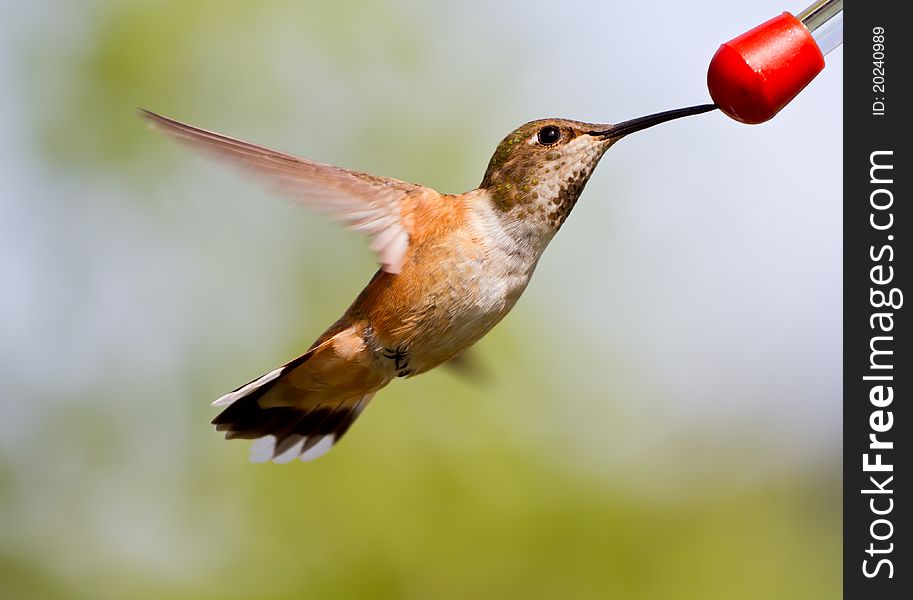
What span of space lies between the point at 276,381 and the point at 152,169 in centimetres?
275

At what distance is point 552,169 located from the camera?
2643 mm

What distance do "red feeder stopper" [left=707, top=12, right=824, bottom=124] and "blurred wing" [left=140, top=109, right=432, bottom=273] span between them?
2.75 feet

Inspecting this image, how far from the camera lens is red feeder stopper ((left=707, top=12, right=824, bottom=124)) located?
2213mm

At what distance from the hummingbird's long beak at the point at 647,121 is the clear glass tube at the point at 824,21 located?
0.28m

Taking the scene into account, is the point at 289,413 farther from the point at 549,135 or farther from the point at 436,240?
the point at 549,135

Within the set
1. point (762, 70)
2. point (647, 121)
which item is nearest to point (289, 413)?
point (647, 121)

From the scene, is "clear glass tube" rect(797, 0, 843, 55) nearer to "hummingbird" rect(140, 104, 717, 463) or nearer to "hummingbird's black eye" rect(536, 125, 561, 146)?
"hummingbird" rect(140, 104, 717, 463)

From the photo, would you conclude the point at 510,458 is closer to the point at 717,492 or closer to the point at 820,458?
the point at 717,492

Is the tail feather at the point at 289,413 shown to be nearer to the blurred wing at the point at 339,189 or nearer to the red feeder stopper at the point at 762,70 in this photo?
the blurred wing at the point at 339,189

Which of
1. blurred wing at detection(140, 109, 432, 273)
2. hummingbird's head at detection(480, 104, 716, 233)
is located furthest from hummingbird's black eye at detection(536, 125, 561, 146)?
blurred wing at detection(140, 109, 432, 273)

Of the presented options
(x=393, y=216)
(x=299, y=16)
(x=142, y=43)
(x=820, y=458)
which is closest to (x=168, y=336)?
(x=142, y=43)

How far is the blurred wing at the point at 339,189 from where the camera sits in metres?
2.36

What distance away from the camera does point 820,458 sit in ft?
20.5

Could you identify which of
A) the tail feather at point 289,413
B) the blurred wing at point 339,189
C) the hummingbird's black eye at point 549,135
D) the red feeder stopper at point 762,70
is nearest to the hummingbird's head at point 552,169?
the hummingbird's black eye at point 549,135
